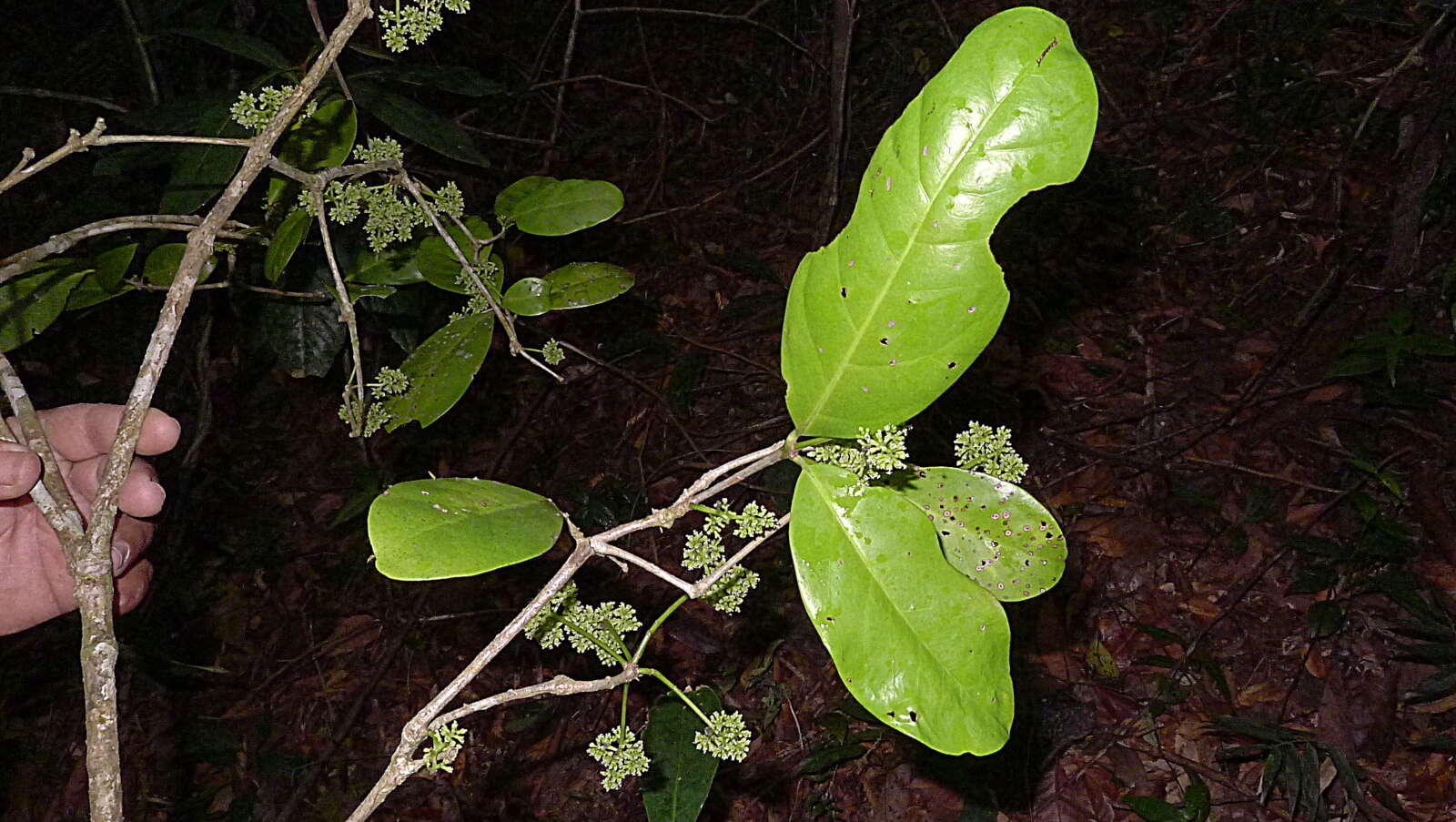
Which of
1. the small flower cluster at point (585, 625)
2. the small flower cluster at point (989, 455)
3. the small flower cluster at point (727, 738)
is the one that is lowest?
the small flower cluster at point (727, 738)

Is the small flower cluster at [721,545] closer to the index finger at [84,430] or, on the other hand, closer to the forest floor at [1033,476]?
the index finger at [84,430]

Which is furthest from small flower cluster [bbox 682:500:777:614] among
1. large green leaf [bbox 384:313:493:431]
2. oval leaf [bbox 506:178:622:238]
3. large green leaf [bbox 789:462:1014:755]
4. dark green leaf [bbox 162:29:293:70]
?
dark green leaf [bbox 162:29:293:70]

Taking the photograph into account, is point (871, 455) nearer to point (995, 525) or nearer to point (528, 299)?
point (995, 525)

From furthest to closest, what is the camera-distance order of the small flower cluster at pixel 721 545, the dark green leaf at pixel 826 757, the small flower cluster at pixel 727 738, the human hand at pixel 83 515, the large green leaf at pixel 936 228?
the dark green leaf at pixel 826 757 < the human hand at pixel 83 515 < the small flower cluster at pixel 727 738 < the small flower cluster at pixel 721 545 < the large green leaf at pixel 936 228

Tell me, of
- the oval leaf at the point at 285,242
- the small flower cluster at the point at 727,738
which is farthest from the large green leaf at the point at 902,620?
the oval leaf at the point at 285,242

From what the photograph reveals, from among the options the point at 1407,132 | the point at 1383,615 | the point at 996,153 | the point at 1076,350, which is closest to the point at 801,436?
the point at 996,153

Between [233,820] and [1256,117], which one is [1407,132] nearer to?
[1256,117]

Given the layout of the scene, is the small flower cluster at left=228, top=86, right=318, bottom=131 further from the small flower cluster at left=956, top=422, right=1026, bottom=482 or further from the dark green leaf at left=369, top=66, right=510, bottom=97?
the small flower cluster at left=956, top=422, right=1026, bottom=482

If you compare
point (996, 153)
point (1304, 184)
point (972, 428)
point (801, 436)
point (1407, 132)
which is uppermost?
point (996, 153)
